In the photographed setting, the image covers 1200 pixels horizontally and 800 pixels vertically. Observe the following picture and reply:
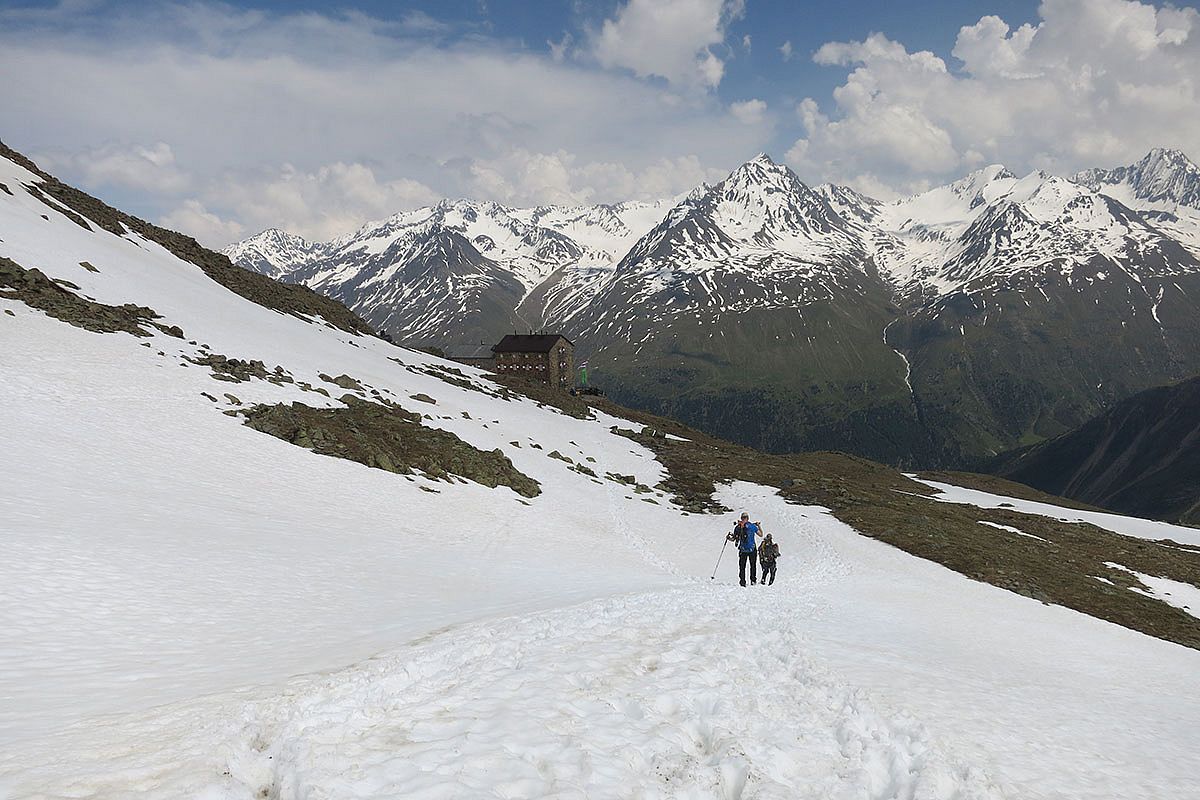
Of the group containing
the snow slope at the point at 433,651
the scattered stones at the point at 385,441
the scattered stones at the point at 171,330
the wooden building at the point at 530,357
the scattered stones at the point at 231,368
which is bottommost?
the snow slope at the point at 433,651

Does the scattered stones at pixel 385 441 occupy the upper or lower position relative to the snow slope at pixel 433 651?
upper

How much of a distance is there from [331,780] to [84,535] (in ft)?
46.1

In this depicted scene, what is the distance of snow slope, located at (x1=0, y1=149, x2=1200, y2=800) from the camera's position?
25.5 feet

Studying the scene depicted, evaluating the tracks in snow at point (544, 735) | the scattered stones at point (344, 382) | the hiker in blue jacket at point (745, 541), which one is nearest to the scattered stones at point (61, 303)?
the scattered stones at point (344, 382)

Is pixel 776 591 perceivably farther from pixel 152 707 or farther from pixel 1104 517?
pixel 1104 517

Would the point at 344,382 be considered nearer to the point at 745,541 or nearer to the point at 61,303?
the point at 61,303

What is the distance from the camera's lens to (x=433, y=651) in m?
11.7

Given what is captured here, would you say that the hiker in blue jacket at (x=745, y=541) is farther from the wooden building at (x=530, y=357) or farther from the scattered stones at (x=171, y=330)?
the wooden building at (x=530, y=357)

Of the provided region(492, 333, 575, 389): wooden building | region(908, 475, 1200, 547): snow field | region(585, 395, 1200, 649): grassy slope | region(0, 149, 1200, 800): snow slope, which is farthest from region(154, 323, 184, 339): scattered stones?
region(908, 475, 1200, 547): snow field

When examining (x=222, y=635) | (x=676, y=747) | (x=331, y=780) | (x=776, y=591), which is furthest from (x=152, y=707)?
(x=776, y=591)

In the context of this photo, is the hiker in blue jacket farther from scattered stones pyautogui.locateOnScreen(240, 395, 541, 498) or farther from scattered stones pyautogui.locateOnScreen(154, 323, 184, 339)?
scattered stones pyautogui.locateOnScreen(154, 323, 184, 339)

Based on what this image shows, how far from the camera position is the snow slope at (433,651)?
7.78 meters

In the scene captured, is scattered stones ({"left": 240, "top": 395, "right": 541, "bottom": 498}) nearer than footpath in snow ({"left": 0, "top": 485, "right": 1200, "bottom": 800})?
No

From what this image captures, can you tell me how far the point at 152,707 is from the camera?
28.0ft
